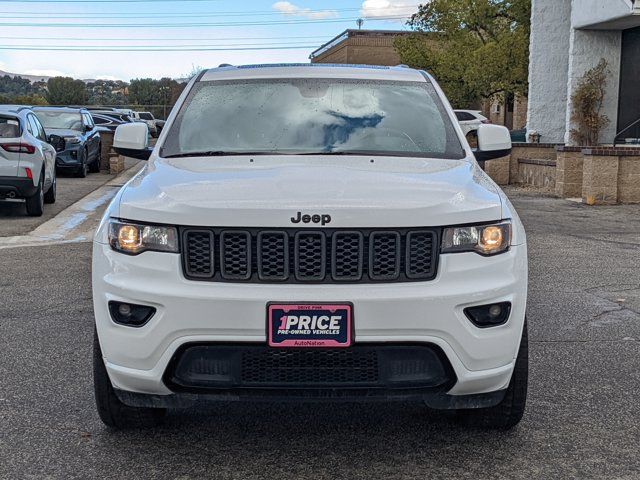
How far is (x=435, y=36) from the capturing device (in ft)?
130

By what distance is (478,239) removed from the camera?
12.5 feet

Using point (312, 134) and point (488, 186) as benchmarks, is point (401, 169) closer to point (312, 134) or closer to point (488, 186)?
point (488, 186)

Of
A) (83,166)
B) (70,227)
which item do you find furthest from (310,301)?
(83,166)

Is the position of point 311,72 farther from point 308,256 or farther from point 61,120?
point 61,120

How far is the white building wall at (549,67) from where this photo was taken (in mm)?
25953

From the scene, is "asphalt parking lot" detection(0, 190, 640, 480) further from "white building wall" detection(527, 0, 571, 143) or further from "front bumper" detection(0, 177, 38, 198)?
"white building wall" detection(527, 0, 571, 143)

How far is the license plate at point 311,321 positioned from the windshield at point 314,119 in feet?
4.21

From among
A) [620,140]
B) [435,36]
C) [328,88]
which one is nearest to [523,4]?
[435,36]

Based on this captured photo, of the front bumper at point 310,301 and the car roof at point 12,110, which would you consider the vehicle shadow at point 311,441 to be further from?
the car roof at point 12,110

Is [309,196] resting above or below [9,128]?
above

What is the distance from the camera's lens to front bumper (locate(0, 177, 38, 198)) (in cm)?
1297

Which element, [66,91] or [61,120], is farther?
[66,91]

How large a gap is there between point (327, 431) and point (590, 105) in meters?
20.2

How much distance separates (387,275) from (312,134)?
55.0 inches
